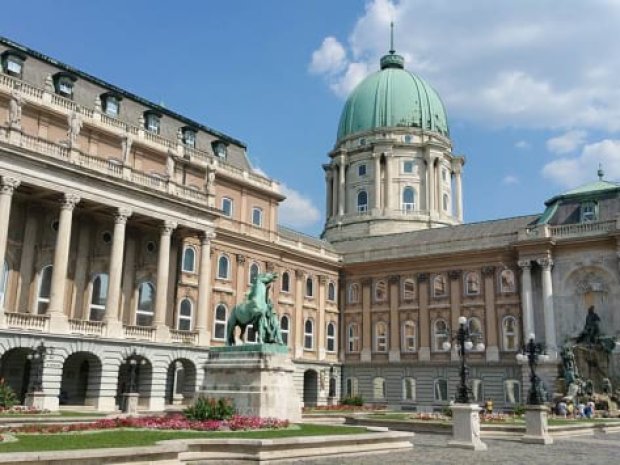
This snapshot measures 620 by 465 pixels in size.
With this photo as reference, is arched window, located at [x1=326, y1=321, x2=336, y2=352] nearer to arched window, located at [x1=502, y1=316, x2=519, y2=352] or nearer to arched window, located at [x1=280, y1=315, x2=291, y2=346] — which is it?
arched window, located at [x1=280, y1=315, x2=291, y2=346]

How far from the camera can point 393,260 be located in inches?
2489

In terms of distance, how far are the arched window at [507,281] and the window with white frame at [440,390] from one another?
377 inches

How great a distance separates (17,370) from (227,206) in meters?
21.5

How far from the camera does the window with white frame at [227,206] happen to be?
179ft

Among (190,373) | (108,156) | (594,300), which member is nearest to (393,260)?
(594,300)

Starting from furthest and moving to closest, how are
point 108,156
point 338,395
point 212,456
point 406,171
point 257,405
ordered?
point 406,171, point 338,395, point 108,156, point 257,405, point 212,456

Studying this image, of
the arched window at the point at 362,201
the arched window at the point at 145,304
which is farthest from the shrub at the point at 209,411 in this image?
the arched window at the point at 362,201

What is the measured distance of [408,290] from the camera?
62.7 m

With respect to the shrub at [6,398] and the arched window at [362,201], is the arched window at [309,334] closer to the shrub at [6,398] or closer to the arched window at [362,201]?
the arched window at [362,201]

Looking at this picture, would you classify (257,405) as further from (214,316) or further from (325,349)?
(325,349)

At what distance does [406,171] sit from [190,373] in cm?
4521

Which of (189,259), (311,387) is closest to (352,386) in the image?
(311,387)

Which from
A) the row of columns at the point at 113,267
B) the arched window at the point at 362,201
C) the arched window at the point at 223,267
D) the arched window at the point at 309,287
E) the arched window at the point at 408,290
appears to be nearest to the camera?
the row of columns at the point at 113,267

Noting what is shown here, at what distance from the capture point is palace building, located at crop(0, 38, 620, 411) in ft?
127
